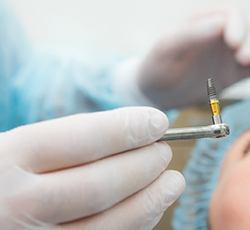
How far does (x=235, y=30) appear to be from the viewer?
1159mm

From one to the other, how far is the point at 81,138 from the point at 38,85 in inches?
30.7

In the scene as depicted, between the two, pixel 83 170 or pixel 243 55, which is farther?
pixel 243 55

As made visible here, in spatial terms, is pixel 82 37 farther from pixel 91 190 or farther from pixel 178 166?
pixel 91 190

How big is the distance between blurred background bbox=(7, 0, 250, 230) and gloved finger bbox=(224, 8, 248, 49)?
29.0 inches

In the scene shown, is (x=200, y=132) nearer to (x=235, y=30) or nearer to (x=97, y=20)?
(x=235, y=30)

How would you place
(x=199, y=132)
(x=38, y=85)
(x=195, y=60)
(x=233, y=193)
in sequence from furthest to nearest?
(x=38, y=85) < (x=195, y=60) < (x=233, y=193) < (x=199, y=132)

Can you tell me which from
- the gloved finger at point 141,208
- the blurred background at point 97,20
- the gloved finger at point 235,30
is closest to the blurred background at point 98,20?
the blurred background at point 97,20

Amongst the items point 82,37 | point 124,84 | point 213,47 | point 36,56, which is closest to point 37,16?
point 82,37

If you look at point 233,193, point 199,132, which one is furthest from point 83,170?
point 233,193

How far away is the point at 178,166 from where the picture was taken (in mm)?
1307

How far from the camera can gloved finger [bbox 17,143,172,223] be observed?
66 centimetres

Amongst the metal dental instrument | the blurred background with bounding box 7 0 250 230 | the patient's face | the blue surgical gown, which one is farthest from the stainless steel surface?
the blurred background with bounding box 7 0 250 230

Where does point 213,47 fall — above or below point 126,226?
above

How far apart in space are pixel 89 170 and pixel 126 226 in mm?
110
